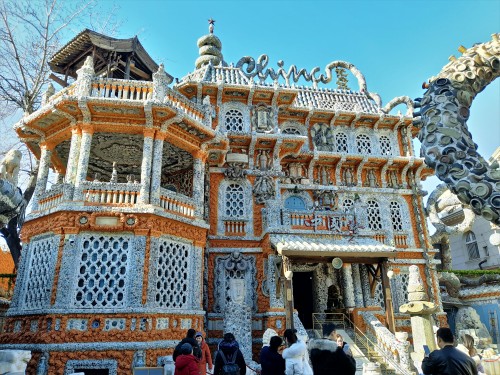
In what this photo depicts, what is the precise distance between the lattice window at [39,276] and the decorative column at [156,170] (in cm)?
369

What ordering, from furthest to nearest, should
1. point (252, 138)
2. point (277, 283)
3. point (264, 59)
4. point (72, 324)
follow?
point (264, 59) → point (252, 138) → point (277, 283) → point (72, 324)

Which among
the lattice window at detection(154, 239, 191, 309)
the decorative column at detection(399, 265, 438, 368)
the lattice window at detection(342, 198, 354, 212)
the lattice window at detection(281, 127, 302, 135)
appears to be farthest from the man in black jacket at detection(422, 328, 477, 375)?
the lattice window at detection(281, 127, 302, 135)

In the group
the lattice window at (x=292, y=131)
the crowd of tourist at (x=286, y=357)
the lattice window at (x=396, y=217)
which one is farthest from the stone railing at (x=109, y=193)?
the lattice window at (x=396, y=217)

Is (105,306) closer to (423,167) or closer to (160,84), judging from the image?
(160,84)

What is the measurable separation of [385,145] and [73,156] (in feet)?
54.9

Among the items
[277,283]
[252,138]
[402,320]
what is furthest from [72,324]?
[402,320]

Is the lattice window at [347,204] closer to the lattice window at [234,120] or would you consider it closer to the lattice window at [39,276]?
the lattice window at [234,120]

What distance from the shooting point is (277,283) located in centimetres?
1485

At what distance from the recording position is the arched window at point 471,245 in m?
27.8

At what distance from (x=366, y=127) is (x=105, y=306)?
16892 millimetres

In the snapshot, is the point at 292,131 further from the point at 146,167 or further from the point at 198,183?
the point at 146,167

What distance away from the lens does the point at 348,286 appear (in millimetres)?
16594

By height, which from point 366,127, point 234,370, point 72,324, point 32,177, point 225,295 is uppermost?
point 366,127

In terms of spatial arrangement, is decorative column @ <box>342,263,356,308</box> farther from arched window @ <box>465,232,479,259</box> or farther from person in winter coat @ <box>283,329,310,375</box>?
arched window @ <box>465,232,479,259</box>
